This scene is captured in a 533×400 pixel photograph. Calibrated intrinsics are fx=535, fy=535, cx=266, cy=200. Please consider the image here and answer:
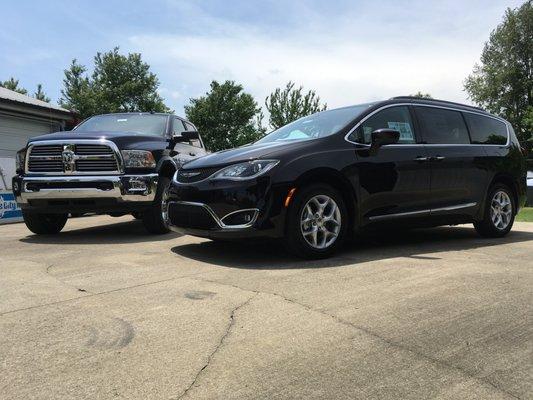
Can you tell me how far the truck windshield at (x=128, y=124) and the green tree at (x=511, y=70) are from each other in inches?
1834

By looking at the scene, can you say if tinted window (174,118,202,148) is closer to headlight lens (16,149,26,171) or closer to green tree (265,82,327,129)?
headlight lens (16,149,26,171)

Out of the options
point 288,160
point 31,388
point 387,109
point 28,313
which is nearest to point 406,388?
point 31,388

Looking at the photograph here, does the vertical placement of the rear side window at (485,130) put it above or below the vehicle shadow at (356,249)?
above

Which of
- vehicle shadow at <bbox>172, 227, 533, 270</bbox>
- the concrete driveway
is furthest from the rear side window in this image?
the concrete driveway

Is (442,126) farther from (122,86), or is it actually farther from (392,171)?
(122,86)

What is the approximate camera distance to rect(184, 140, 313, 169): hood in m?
Answer: 5.09

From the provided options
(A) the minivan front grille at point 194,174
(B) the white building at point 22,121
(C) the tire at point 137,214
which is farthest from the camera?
(B) the white building at point 22,121

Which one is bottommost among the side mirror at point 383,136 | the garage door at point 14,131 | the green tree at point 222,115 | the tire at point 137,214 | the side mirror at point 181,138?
the tire at point 137,214

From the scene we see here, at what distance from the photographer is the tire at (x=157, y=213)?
7.18m

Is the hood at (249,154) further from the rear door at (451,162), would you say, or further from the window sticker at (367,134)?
the rear door at (451,162)

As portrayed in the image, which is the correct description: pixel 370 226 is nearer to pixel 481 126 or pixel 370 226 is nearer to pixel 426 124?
pixel 426 124

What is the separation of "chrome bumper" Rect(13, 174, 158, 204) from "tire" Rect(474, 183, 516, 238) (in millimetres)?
4306

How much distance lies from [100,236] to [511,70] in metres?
49.3

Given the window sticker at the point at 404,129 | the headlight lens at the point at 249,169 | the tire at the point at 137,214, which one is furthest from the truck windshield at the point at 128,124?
the window sticker at the point at 404,129
